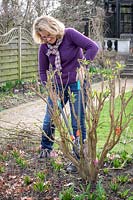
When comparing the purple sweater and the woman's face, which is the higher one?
the woman's face

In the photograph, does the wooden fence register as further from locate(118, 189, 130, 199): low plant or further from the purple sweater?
locate(118, 189, 130, 199): low plant

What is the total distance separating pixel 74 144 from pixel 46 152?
909 mm

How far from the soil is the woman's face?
99cm

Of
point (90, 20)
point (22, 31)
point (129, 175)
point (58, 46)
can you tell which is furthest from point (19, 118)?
point (90, 20)

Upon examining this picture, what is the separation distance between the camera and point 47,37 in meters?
4.32

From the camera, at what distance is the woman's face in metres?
4.29

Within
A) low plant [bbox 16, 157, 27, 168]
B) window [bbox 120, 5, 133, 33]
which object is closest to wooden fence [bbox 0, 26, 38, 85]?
low plant [bbox 16, 157, 27, 168]

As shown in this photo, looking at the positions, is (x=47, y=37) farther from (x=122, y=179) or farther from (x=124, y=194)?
(x=124, y=194)

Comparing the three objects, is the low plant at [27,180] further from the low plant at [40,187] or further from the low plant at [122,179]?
the low plant at [122,179]

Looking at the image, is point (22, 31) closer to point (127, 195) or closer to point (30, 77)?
point (30, 77)

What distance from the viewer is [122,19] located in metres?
22.4

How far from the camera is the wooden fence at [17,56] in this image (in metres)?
10.8

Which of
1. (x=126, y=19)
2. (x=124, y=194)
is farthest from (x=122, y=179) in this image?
(x=126, y=19)

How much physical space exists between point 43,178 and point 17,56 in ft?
25.3
